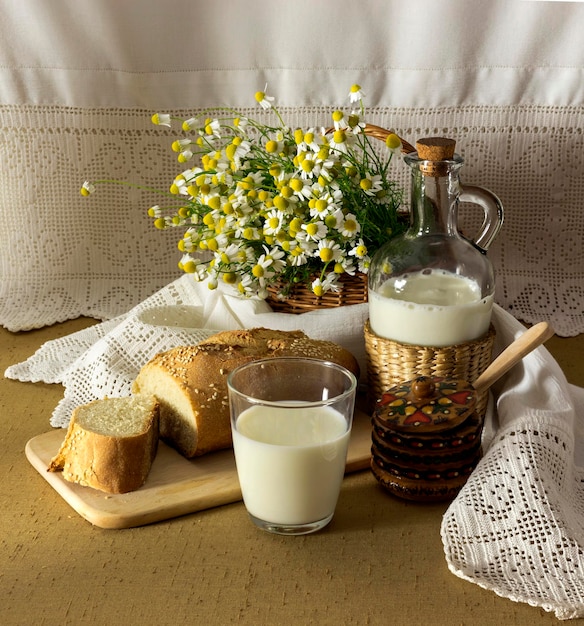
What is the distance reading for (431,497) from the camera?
991mm

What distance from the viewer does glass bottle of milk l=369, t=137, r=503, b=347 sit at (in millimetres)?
1072

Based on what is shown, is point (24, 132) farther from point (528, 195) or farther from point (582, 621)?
point (582, 621)

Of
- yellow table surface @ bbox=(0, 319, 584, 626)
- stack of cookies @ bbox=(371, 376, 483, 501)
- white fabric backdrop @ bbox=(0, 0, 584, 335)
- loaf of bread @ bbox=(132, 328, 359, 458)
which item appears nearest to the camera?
yellow table surface @ bbox=(0, 319, 584, 626)

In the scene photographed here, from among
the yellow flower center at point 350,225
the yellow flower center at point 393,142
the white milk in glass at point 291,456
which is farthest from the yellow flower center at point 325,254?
the white milk in glass at point 291,456

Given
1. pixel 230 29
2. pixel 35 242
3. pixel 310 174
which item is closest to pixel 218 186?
pixel 310 174

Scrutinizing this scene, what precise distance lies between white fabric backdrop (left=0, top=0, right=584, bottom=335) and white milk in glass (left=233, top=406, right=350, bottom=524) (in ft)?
2.61

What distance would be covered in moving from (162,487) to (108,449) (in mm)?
81

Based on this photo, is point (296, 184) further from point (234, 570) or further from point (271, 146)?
point (234, 570)

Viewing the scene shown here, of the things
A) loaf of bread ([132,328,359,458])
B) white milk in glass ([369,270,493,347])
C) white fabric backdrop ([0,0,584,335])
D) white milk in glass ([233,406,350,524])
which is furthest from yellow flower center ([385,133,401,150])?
white fabric backdrop ([0,0,584,335])

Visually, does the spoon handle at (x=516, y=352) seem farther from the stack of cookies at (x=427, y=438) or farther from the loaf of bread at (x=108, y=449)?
the loaf of bread at (x=108, y=449)

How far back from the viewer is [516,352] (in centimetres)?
104

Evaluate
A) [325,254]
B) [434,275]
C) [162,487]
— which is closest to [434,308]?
[434,275]

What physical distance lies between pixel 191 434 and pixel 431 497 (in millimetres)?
288

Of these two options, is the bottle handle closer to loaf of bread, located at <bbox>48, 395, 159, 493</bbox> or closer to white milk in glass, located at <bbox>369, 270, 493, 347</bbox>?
white milk in glass, located at <bbox>369, 270, 493, 347</bbox>
